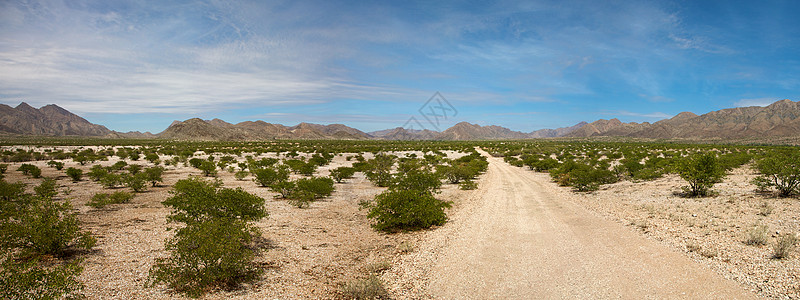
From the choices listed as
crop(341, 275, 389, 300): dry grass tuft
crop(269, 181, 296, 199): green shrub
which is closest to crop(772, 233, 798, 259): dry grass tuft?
crop(341, 275, 389, 300): dry grass tuft

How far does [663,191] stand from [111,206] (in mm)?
28354

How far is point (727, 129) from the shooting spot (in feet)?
635

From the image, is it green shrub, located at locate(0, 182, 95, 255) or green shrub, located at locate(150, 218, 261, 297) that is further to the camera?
green shrub, located at locate(0, 182, 95, 255)

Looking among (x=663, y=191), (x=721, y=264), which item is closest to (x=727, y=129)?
(x=663, y=191)

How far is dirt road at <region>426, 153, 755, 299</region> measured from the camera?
734cm

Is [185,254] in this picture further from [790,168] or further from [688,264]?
[790,168]

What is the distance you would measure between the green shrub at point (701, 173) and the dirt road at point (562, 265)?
7215 mm

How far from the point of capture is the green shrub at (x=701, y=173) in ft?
55.4

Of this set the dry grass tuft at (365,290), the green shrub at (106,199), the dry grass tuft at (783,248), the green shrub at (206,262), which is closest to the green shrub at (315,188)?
the green shrub at (106,199)

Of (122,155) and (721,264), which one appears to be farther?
(122,155)

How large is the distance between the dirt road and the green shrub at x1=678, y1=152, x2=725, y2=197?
284 inches

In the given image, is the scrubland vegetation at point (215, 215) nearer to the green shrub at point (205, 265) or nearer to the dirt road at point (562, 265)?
the green shrub at point (205, 265)

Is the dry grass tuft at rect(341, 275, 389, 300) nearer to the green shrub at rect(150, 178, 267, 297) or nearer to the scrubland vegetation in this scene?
the scrubland vegetation

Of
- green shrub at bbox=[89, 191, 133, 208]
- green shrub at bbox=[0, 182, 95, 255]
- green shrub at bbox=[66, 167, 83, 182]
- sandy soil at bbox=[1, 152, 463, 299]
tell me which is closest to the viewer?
sandy soil at bbox=[1, 152, 463, 299]
